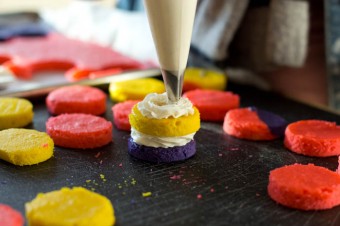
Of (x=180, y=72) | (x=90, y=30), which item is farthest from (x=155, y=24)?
(x=90, y=30)

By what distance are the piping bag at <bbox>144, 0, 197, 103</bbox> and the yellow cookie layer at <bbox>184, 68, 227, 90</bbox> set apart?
455 millimetres

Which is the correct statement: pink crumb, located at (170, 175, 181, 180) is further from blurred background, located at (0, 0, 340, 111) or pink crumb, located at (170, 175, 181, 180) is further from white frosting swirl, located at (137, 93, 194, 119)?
blurred background, located at (0, 0, 340, 111)

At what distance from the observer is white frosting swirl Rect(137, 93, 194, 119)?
3.29 ft

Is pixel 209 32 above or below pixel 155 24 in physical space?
below

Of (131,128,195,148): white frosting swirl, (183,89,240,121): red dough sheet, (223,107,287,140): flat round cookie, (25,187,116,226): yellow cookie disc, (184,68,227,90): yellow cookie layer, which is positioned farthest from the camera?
(184,68,227,90): yellow cookie layer

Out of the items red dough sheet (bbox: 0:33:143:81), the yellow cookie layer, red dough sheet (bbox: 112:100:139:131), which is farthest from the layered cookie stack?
red dough sheet (bbox: 0:33:143:81)

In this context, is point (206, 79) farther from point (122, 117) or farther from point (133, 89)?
point (122, 117)

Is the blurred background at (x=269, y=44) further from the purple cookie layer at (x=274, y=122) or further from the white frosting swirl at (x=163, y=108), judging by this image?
the white frosting swirl at (x=163, y=108)

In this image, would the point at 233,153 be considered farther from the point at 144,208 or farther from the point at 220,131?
the point at 144,208

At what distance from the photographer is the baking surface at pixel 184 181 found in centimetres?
Answer: 84

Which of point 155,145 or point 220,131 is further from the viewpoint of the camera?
point 220,131

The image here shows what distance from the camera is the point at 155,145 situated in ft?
3.38

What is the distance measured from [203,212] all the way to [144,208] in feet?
0.31

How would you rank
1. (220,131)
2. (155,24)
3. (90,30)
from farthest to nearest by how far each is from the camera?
(90,30) → (220,131) → (155,24)
